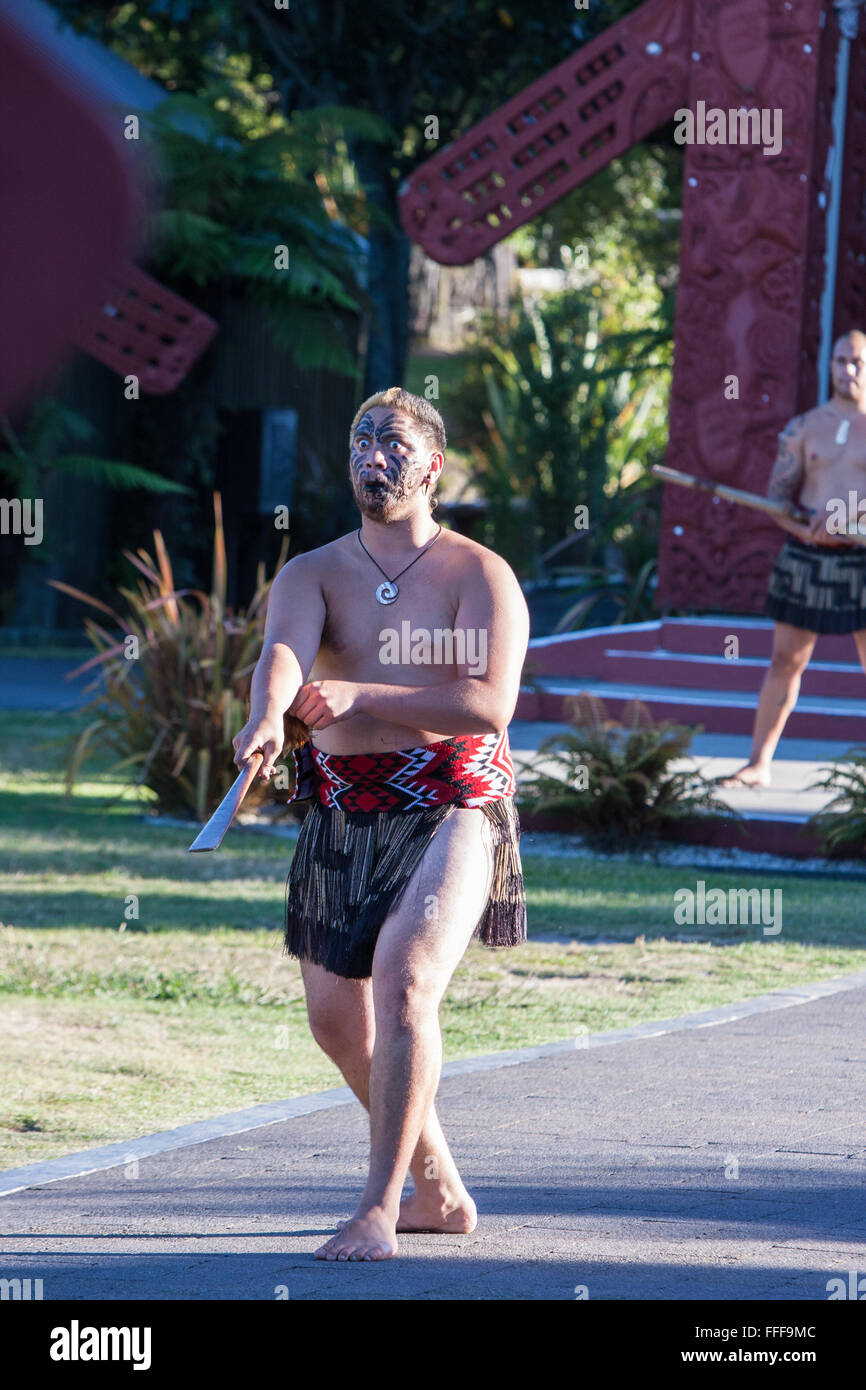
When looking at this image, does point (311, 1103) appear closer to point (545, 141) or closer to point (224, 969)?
point (224, 969)

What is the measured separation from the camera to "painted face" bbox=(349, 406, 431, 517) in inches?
173

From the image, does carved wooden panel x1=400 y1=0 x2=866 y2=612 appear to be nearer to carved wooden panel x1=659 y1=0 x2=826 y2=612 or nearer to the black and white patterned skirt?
carved wooden panel x1=659 y1=0 x2=826 y2=612

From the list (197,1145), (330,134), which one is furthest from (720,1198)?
(330,134)

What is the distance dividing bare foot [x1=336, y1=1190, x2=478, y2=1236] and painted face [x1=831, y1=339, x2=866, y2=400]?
6965 millimetres

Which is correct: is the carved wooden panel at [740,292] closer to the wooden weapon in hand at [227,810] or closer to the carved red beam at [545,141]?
the carved red beam at [545,141]

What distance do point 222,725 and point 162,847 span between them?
87 cm

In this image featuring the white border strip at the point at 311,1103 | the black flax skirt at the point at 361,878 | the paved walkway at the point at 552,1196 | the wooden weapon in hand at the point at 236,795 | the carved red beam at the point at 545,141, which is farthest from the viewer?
the carved red beam at the point at 545,141

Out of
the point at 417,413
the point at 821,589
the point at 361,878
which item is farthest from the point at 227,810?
the point at 821,589

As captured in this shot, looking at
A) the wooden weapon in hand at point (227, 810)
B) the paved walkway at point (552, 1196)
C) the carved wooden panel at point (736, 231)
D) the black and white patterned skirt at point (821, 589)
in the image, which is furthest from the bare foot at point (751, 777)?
the wooden weapon in hand at point (227, 810)

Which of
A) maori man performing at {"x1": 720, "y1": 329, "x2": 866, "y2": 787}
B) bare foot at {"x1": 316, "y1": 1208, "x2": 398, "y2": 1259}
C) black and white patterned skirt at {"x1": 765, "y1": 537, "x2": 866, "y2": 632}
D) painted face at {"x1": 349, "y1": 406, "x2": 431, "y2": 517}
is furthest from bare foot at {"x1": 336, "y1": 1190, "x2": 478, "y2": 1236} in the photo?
black and white patterned skirt at {"x1": 765, "y1": 537, "x2": 866, "y2": 632}

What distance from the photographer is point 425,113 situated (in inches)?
910

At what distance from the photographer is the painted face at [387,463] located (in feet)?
14.4

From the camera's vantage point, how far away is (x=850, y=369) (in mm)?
10477
